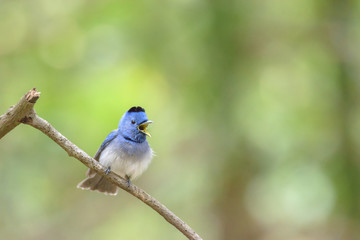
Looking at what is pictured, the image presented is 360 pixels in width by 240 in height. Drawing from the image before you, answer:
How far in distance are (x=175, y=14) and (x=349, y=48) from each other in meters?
2.95

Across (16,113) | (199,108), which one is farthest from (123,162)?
(199,108)

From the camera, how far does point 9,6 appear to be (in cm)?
866

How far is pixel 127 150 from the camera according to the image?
4730 millimetres

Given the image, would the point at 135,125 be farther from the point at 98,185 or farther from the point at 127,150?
the point at 98,185

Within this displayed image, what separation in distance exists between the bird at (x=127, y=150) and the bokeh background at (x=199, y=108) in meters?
2.84

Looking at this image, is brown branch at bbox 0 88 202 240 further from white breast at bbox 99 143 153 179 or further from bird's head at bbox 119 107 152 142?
bird's head at bbox 119 107 152 142

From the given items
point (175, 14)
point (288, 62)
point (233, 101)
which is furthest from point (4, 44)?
point (288, 62)

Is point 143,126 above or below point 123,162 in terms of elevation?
above

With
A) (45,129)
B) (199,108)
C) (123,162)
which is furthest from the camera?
(199,108)

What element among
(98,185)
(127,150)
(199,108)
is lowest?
(98,185)

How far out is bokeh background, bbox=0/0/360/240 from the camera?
303 inches

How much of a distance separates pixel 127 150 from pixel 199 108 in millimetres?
3497

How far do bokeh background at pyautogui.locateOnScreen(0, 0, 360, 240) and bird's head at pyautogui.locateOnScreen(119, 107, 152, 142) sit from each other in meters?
2.94

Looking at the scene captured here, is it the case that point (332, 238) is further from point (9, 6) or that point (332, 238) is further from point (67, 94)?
point (9, 6)
